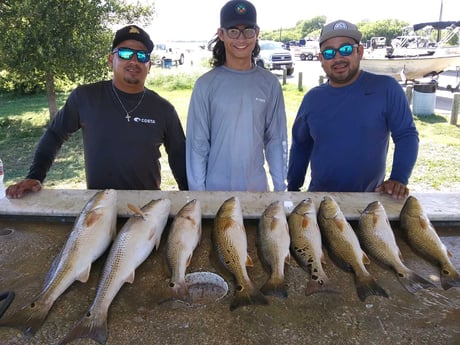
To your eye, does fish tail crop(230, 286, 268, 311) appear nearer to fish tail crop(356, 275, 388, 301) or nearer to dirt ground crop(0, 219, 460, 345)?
dirt ground crop(0, 219, 460, 345)

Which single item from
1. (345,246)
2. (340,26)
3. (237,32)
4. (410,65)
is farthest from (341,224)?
(410,65)

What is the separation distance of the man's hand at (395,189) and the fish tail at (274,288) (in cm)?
128

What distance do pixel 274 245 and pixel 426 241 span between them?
79 centimetres

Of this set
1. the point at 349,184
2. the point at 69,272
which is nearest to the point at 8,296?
the point at 69,272

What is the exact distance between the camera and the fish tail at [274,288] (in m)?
1.83

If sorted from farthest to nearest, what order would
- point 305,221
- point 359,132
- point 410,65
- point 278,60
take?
1. point 278,60
2. point 410,65
3. point 359,132
4. point 305,221

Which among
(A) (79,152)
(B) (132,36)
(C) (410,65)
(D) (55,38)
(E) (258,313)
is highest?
(D) (55,38)

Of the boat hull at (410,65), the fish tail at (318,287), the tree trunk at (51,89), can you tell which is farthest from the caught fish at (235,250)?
the boat hull at (410,65)

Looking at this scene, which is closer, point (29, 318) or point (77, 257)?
point (29, 318)

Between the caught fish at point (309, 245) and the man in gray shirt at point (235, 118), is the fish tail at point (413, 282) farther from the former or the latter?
the man in gray shirt at point (235, 118)

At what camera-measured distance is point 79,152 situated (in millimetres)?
9258

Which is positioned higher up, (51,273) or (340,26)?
(340,26)

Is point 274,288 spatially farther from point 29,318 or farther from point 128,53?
point 128,53

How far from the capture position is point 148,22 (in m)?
11.9
